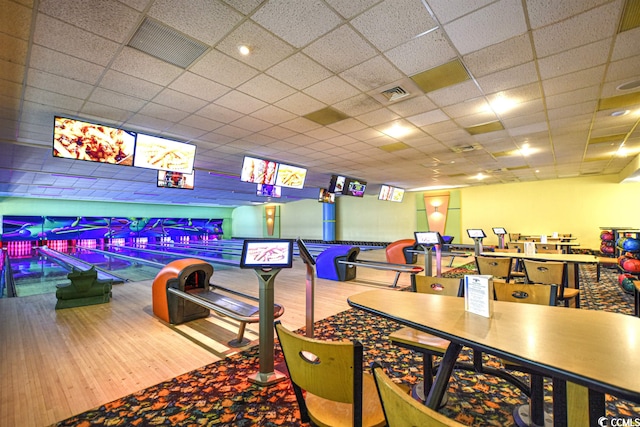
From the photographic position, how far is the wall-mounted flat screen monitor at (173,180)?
653 cm

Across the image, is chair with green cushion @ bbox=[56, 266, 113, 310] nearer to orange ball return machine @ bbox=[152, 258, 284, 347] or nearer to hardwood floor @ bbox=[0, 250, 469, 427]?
hardwood floor @ bbox=[0, 250, 469, 427]

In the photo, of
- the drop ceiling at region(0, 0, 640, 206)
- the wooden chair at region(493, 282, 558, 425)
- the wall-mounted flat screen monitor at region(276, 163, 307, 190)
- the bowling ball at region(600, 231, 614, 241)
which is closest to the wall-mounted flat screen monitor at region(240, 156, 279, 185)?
the wall-mounted flat screen monitor at region(276, 163, 307, 190)

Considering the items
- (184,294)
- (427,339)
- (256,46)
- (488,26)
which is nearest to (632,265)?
(488,26)

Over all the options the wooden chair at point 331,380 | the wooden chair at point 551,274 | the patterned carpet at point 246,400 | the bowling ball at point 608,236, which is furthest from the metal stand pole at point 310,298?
the bowling ball at point 608,236

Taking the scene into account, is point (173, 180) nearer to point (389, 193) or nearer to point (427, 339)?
point (427, 339)

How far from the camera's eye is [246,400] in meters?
1.98

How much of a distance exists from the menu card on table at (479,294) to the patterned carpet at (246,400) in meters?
0.78

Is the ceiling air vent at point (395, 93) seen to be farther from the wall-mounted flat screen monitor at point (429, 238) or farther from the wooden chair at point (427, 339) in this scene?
the wall-mounted flat screen monitor at point (429, 238)

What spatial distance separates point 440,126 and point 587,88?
5.79ft

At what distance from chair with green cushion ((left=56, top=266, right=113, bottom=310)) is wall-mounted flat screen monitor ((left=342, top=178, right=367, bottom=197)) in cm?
627

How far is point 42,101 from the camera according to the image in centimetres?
360

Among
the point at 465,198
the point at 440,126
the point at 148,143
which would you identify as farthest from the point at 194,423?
the point at 465,198

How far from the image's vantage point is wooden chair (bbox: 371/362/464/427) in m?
0.62

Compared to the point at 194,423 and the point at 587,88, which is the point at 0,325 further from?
the point at 587,88
